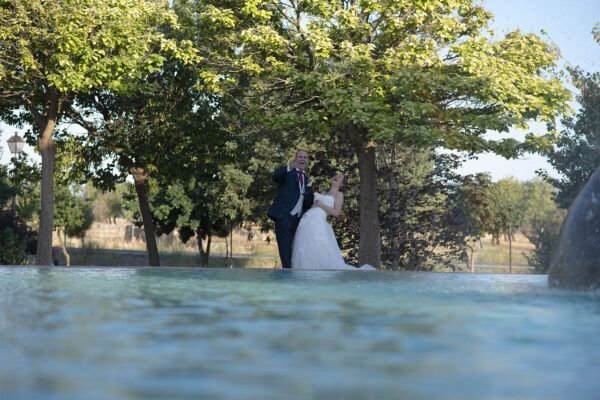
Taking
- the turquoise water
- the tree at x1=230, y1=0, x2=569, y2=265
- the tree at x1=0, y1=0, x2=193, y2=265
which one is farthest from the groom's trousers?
the tree at x1=0, y1=0, x2=193, y2=265

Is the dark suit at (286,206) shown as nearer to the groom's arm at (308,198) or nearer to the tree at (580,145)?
the groom's arm at (308,198)

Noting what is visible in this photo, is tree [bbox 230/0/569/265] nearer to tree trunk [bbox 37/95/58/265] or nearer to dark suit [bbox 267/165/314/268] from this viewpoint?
tree trunk [bbox 37/95/58/265]

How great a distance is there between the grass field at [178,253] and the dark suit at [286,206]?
17.3 meters

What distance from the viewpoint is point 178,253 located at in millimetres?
51000

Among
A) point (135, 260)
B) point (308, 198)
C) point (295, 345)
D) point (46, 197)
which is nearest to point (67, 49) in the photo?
point (46, 197)

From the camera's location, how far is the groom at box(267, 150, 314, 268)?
14500 mm

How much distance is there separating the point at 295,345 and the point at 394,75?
17.2 m

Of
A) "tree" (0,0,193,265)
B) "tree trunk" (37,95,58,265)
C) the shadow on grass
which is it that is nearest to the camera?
"tree" (0,0,193,265)

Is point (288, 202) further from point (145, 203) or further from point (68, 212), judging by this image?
point (68, 212)

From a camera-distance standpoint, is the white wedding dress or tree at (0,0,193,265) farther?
tree at (0,0,193,265)

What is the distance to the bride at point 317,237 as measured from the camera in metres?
14.9

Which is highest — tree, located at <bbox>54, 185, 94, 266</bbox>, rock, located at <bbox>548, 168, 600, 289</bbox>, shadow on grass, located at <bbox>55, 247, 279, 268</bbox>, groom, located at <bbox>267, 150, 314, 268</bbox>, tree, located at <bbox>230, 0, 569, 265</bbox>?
tree, located at <bbox>230, 0, 569, 265</bbox>

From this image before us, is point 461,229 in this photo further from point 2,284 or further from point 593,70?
point 2,284

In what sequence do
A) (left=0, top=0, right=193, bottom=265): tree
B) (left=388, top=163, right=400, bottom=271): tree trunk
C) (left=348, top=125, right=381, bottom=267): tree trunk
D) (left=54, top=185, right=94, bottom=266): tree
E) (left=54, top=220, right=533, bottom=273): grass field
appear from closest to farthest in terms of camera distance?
(left=0, top=0, right=193, bottom=265): tree < (left=348, top=125, right=381, bottom=267): tree trunk < (left=388, top=163, right=400, bottom=271): tree trunk < (left=54, top=220, right=533, bottom=273): grass field < (left=54, top=185, right=94, bottom=266): tree
